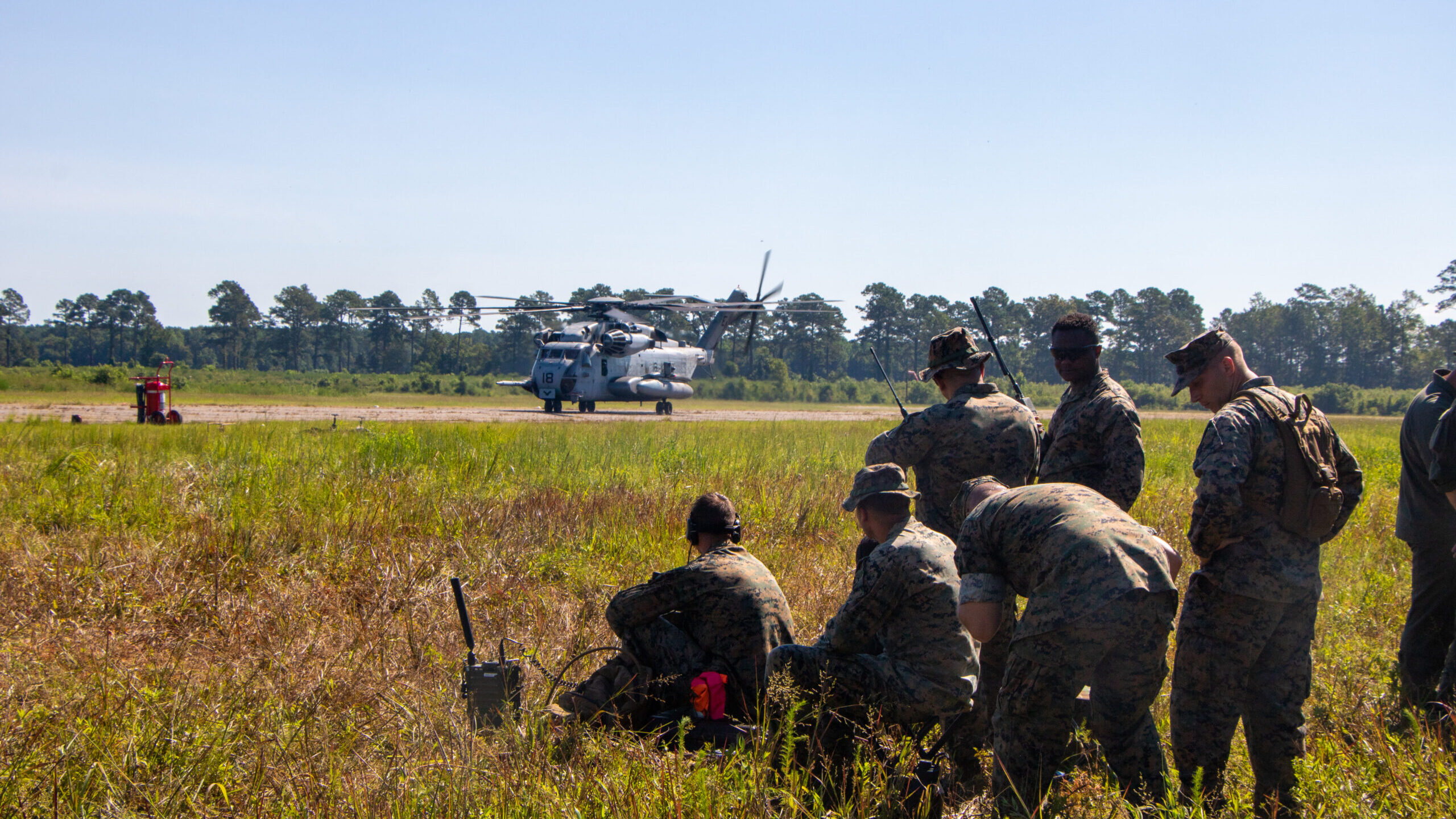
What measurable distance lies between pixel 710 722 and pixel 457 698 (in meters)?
1.16

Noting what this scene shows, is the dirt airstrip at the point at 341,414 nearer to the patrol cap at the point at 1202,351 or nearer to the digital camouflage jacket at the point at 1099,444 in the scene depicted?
the digital camouflage jacket at the point at 1099,444

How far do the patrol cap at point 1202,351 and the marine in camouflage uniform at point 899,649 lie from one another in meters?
1.27

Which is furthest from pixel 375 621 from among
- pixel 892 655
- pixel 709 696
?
pixel 892 655

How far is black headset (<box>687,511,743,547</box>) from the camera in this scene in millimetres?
4160

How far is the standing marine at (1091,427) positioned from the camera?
166 inches

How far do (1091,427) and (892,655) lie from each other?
156cm

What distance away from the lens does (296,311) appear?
9069 cm

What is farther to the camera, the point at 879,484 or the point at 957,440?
the point at 957,440

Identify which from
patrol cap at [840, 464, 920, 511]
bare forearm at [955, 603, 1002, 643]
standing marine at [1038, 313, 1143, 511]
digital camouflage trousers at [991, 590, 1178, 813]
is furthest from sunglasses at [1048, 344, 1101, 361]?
bare forearm at [955, 603, 1002, 643]

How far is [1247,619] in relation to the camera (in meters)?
3.30

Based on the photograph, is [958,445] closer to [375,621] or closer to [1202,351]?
[1202,351]

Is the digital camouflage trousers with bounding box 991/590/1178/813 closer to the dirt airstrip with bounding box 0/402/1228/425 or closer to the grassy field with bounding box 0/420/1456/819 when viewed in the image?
the grassy field with bounding box 0/420/1456/819

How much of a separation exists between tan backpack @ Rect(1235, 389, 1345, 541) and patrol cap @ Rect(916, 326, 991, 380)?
1530mm

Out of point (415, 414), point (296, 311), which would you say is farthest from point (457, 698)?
point (296, 311)
